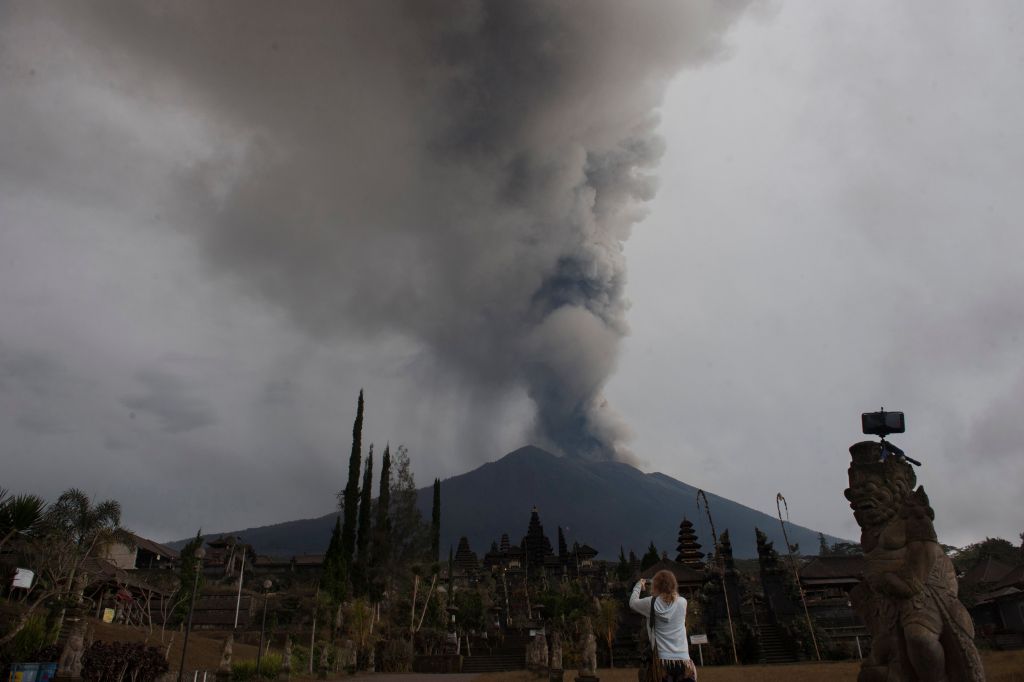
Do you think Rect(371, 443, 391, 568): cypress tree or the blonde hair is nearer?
the blonde hair

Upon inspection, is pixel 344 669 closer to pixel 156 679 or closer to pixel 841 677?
pixel 156 679

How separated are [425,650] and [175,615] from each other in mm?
16689

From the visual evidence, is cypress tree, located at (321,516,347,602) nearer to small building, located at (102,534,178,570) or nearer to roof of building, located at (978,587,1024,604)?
small building, located at (102,534,178,570)

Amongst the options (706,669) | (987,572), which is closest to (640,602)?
(706,669)

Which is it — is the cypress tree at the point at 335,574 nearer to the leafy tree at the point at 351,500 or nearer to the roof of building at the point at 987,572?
the leafy tree at the point at 351,500

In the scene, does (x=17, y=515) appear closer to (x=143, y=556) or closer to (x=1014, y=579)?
(x=1014, y=579)

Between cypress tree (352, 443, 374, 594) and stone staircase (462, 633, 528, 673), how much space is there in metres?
11.5

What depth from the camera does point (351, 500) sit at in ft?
155

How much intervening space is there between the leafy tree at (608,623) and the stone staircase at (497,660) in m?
4.74

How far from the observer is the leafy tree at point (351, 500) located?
43.1m

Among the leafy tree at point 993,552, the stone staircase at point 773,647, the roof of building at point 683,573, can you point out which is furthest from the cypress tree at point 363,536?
the leafy tree at point 993,552

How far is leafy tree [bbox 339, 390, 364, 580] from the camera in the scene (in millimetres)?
43075

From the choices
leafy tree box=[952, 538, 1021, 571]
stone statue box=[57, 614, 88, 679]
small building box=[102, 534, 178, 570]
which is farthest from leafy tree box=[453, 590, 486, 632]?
leafy tree box=[952, 538, 1021, 571]

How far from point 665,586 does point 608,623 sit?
1260 inches
